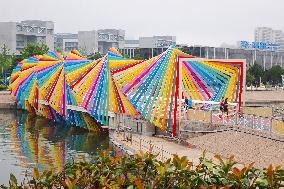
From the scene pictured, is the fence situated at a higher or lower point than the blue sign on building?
lower

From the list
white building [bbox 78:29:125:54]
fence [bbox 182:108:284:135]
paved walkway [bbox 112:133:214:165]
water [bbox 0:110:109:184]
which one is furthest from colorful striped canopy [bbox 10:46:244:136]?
white building [bbox 78:29:125:54]

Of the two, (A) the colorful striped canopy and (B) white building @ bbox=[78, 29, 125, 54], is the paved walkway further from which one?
(B) white building @ bbox=[78, 29, 125, 54]

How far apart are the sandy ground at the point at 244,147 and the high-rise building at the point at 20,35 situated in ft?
318

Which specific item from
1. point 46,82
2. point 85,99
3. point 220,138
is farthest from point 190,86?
point 46,82

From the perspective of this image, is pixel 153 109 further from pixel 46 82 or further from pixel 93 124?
pixel 46 82

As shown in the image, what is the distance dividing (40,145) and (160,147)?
10076 mm

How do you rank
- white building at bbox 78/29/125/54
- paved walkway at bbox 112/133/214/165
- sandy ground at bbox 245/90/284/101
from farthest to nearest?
white building at bbox 78/29/125/54 < sandy ground at bbox 245/90/284/101 < paved walkway at bbox 112/133/214/165

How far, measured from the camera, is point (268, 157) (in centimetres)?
2328

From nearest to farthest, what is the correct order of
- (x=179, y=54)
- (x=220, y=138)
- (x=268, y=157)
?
(x=268, y=157) < (x=220, y=138) < (x=179, y=54)

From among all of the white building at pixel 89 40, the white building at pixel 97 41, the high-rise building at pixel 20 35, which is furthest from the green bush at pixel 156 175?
the white building at pixel 89 40

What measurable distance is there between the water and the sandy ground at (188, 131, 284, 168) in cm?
729

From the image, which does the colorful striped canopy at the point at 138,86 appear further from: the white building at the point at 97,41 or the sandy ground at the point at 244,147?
the white building at the point at 97,41

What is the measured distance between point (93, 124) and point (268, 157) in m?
19.7

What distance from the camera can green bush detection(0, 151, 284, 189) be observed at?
9.55 meters
